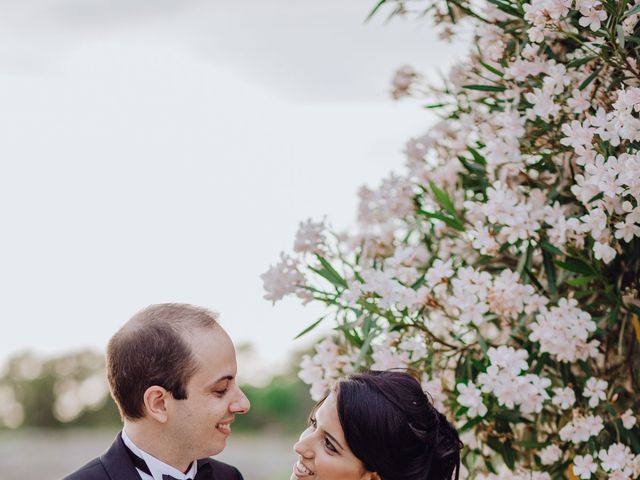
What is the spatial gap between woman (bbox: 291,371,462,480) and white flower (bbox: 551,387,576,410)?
43 centimetres

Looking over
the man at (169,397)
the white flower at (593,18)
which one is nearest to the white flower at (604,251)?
the white flower at (593,18)

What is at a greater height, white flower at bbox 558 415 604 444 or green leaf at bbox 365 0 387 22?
green leaf at bbox 365 0 387 22

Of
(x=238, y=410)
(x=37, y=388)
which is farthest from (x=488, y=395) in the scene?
(x=37, y=388)

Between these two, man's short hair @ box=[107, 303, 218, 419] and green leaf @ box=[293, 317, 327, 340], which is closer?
man's short hair @ box=[107, 303, 218, 419]

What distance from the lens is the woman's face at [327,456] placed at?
238 cm

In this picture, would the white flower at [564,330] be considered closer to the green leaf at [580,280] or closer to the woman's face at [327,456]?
the green leaf at [580,280]

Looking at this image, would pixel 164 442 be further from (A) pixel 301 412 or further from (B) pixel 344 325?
(A) pixel 301 412

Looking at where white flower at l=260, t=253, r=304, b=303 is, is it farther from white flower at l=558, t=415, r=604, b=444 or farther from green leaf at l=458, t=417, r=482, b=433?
white flower at l=558, t=415, r=604, b=444

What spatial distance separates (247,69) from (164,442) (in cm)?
327

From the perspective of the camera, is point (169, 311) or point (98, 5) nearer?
point (169, 311)

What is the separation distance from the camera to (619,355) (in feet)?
9.67

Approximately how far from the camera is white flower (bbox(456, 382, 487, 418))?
9.15 ft

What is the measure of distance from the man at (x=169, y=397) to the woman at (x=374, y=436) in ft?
0.81

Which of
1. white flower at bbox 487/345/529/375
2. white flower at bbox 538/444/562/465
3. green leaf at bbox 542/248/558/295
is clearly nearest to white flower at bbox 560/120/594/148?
green leaf at bbox 542/248/558/295
